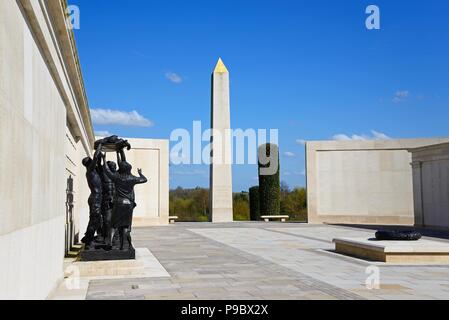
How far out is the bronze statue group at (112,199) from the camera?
10328mm

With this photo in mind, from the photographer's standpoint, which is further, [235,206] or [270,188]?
[235,206]

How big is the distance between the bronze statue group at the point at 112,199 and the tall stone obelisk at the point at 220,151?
1949 centimetres

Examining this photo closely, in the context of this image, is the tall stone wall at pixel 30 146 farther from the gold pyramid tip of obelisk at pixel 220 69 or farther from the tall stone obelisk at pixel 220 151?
the gold pyramid tip of obelisk at pixel 220 69

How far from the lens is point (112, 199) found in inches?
434

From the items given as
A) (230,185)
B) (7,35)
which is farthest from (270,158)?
(7,35)

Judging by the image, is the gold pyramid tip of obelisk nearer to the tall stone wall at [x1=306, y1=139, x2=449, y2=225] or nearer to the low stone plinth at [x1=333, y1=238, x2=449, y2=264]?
the tall stone wall at [x1=306, y1=139, x2=449, y2=225]

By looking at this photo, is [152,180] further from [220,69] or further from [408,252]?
[408,252]

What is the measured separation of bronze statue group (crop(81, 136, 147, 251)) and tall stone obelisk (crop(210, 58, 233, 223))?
19489 mm

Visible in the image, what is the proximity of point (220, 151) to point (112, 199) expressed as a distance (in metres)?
20.5

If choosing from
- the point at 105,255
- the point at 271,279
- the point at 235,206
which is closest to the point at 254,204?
the point at 235,206

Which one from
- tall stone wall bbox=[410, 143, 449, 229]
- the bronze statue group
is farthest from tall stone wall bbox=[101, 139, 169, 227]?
the bronze statue group

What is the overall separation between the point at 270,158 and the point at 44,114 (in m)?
31.7

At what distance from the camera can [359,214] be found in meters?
29.3
